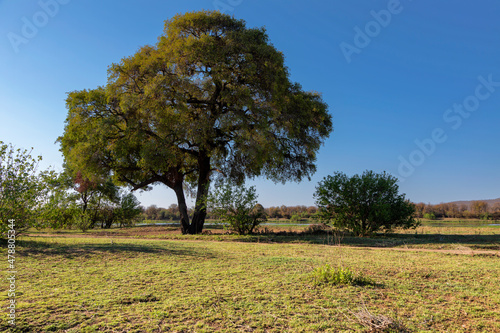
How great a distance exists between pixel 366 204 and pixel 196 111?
11.0m

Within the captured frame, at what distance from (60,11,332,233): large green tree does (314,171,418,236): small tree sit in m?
4.16

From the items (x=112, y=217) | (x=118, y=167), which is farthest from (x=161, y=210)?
(x=118, y=167)

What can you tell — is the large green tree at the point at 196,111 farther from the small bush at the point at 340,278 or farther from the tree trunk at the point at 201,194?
the small bush at the point at 340,278

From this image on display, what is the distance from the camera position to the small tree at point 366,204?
1480 cm

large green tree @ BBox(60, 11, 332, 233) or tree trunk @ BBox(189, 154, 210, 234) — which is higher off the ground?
large green tree @ BBox(60, 11, 332, 233)

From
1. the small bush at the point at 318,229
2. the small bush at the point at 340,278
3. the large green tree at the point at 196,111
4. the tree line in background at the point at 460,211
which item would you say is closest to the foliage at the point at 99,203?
the large green tree at the point at 196,111

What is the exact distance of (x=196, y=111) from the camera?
18453 millimetres

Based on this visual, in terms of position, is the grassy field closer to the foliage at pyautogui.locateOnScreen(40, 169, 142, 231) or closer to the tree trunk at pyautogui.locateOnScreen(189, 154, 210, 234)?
the tree trunk at pyautogui.locateOnScreen(189, 154, 210, 234)

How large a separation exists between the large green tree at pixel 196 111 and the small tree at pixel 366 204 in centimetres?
416

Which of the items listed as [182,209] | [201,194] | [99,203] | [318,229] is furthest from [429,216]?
[99,203]

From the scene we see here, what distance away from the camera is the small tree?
14.8 meters

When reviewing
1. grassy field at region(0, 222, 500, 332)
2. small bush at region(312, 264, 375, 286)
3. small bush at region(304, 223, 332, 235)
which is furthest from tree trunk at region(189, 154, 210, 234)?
small bush at region(312, 264, 375, 286)

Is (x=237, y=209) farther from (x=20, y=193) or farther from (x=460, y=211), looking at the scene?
(x=460, y=211)

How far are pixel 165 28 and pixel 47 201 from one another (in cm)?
1250
